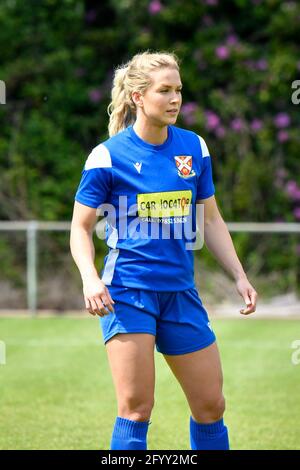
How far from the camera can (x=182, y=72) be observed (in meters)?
14.1

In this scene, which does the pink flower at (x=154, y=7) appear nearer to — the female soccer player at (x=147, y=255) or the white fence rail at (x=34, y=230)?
the white fence rail at (x=34, y=230)

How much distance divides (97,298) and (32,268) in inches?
361

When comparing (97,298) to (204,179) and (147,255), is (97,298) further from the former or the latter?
(204,179)

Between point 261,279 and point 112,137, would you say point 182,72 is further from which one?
point 112,137

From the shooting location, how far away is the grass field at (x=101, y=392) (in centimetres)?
589

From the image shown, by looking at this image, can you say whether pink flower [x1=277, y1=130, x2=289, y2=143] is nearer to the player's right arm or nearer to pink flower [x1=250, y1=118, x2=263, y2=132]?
pink flower [x1=250, y1=118, x2=263, y2=132]

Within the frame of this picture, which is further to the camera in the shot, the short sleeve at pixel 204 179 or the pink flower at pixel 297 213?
the pink flower at pixel 297 213

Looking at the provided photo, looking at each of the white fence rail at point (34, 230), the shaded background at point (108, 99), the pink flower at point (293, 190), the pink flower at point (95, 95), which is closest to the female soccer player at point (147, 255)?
the white fence rail at point (34, 230)

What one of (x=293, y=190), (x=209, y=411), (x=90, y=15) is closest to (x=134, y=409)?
(x=209, y=411)

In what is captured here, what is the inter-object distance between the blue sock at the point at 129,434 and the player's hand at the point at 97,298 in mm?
465

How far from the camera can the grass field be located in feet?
19.3

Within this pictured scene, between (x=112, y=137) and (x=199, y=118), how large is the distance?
389 inches

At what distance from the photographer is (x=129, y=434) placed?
396 centimetres

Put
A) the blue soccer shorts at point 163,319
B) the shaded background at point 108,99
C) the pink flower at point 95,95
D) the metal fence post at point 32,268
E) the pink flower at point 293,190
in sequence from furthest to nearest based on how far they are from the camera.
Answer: the pink flower at point 95,95, the pink flower at point 293,190, the shaded background at point 108,99, the metal fence post at point 32,268, the blue soccer shorts at point 163,319
